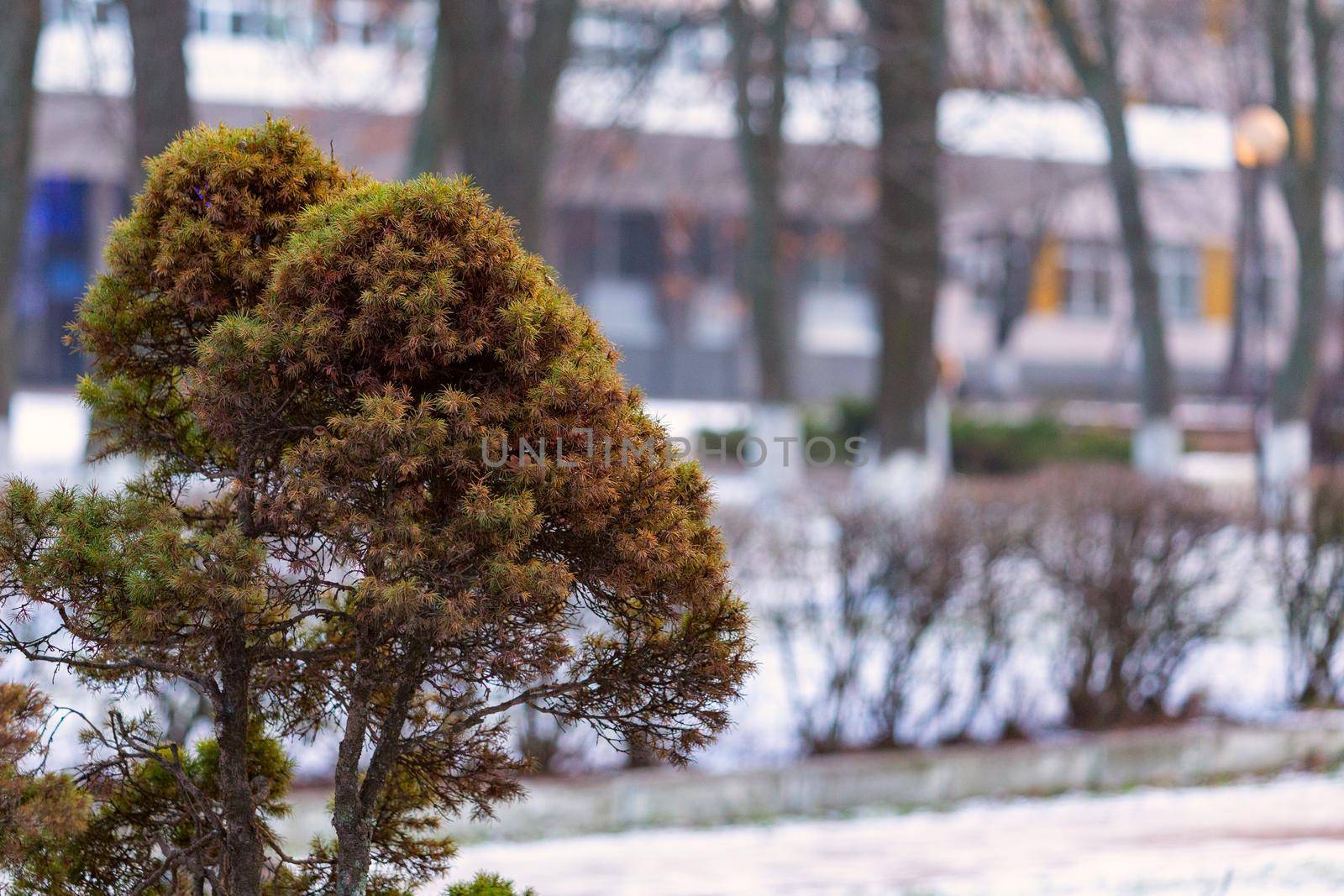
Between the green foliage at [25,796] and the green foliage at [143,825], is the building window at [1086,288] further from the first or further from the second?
the green foliage at [25,796]

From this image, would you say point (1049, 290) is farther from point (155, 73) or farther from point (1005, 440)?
point (155, 73)

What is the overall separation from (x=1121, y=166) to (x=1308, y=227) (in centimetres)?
248

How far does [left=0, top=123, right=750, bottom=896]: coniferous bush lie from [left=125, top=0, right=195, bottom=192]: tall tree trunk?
594cm

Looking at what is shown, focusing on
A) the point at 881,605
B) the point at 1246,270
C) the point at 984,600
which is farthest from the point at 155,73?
the point at 1246,270

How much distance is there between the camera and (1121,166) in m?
16.0

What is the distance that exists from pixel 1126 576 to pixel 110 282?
623 cm

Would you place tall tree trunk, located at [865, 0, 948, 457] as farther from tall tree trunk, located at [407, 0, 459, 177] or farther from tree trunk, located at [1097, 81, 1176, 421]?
tall tree trunk, located at [407, 0, 459, 177]

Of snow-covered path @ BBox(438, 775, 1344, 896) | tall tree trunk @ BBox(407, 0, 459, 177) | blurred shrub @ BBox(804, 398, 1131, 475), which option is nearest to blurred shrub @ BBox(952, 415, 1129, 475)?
blurred shrub @ BBox(804, 398, 1131, 475)

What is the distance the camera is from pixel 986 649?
8.13 meters

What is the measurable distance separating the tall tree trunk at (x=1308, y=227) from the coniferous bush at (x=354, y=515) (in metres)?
14.7

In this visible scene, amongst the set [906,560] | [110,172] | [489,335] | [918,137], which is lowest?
[906,560]

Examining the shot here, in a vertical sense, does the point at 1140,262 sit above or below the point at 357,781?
above

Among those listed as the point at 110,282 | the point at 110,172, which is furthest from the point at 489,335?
the point at 110,172

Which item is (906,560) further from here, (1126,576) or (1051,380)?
(1051,380)
